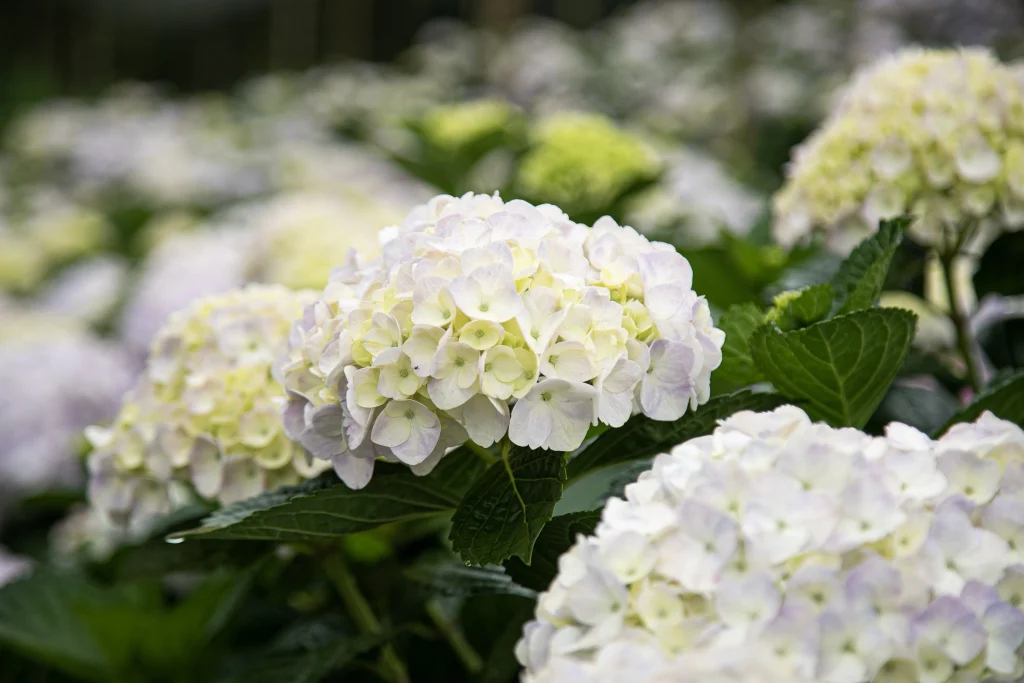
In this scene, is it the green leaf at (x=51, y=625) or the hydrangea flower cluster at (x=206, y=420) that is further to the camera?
the green leaf at (x=51, y=625)

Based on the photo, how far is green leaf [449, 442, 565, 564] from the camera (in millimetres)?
647

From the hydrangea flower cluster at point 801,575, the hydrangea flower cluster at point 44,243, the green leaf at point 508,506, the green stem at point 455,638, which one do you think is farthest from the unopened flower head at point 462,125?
the hydrangea flower cluster at point 44,243

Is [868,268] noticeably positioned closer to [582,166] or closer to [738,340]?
[738,340]

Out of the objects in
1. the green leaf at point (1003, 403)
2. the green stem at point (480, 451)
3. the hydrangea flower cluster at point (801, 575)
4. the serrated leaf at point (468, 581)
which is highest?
the hydrangea flower cluster at point (801, 575)

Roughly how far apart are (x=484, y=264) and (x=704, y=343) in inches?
6.2

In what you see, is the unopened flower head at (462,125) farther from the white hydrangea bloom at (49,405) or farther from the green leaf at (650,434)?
the green leaf at (650,434)

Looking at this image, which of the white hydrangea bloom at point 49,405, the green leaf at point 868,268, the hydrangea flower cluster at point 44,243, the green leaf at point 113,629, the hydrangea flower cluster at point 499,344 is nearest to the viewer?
the hydrangea flower cluster at point 499,344

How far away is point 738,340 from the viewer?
2.59 feet

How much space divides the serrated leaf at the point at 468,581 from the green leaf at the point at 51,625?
0.50 metres

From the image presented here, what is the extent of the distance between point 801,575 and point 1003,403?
0.38 m

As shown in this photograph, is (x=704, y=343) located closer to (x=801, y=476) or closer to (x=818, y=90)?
(x=801, y=476)

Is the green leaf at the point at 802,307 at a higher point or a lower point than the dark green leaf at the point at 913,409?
higher

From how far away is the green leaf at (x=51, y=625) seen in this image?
113 cm

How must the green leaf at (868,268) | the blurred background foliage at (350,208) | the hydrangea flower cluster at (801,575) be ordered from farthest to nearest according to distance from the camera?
the blurred background foliage at (350,208), the green leaf at (868,268), the hydrangea flower cluster at (801,575)
